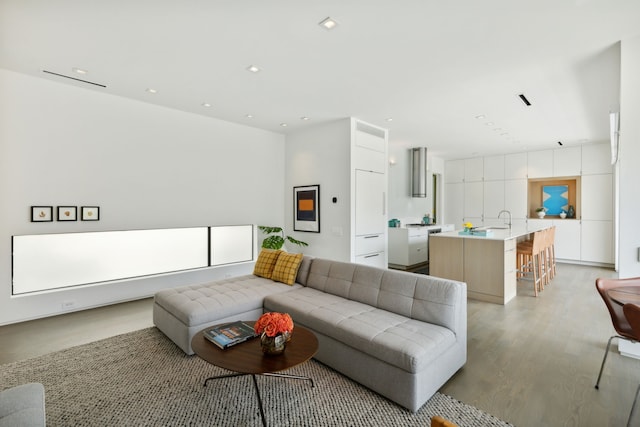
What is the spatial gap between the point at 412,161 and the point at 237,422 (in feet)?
22.7

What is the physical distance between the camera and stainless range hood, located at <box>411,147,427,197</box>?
752cm

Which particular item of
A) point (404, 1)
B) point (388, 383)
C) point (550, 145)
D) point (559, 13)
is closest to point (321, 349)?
point (388, 383)

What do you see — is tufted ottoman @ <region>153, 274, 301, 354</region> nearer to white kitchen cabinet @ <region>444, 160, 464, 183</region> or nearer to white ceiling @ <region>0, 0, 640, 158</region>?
white ceiling @ <region>0, 0, 640, 158</region>

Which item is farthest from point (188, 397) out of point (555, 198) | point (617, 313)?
point (555, 198)

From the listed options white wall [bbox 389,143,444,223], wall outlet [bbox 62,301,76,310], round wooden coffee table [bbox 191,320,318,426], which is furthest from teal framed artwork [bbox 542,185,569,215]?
wall outlet [bbox 62,301,76,310]

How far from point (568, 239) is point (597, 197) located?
3.51ft

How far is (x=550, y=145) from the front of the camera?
273 inches

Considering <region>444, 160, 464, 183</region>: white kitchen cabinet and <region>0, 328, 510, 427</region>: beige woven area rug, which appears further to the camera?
<region>444, 160, 464, 183</region>: white kitchen cabinet

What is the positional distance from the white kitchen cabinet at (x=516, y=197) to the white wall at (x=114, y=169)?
20.6 ft

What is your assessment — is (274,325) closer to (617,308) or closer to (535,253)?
(617,308)

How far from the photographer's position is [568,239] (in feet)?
23.2

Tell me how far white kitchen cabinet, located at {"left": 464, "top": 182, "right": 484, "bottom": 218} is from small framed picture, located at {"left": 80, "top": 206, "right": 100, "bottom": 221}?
8384 mm

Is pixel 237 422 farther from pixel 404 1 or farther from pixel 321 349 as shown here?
pixel 404 1

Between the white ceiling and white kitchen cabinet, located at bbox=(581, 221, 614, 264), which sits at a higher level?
the white ceiling
